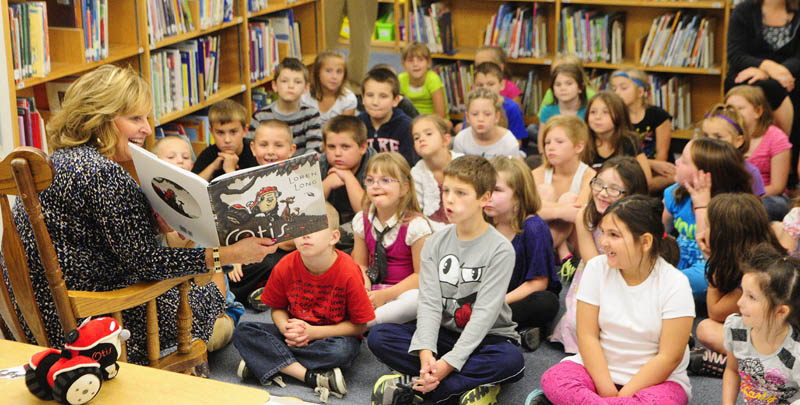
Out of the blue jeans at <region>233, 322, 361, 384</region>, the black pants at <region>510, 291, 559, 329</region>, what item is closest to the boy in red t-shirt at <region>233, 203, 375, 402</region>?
the blue jeans at <region>233, 322, 361, 384</region>

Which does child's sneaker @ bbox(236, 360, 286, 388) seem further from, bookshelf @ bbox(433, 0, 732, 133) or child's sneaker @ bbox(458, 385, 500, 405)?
bookshelf @ bbox(433, 0, 732, 133)

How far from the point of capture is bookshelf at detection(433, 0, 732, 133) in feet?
17.3

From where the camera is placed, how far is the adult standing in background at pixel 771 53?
439 cm

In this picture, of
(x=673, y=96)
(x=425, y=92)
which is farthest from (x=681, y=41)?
(x=425, y=92)

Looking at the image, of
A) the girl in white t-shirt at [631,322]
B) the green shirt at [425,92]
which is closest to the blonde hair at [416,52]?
the green shirt at [425,92]

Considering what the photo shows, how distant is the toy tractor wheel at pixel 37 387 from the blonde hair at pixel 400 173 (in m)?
1.65

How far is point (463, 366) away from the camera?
8.32 ft

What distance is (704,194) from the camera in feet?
10.5

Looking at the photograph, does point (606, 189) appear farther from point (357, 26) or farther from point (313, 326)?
point (357, 26)

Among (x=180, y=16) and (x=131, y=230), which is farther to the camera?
(x=180, y=16)

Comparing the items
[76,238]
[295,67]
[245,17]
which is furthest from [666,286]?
[245,17]

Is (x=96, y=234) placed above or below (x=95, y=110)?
below

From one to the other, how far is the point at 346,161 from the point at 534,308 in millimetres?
1119

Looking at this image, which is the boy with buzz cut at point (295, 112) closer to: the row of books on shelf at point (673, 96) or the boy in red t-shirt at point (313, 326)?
the boy in red t-shirt at point (313, 326)
